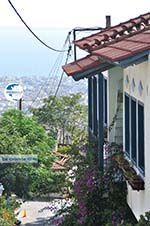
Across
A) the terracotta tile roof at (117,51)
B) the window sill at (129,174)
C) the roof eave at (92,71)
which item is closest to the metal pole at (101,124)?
the window sill at (129,174)

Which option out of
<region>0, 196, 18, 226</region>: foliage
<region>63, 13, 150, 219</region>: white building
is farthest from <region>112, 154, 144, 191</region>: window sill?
<region>0, 196, 18, 226</region>: foliage

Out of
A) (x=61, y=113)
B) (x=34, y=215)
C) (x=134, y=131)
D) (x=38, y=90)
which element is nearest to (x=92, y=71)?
(x=134, y=131)

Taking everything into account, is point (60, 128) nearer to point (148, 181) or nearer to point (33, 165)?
point (33, 165)

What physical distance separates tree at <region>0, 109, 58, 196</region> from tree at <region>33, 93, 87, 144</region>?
15.4 m

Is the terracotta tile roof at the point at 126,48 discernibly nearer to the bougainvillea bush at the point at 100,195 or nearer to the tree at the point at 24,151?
the bougainvillea bush at the point at 100,195

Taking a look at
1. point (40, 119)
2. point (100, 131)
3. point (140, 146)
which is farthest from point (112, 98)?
point (40, 119)

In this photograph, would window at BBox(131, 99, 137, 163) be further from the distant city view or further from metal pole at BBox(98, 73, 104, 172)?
the distant city view

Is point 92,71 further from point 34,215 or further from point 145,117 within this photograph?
point 34,215

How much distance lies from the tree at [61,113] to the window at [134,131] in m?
28.8

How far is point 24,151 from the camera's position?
68.6ft

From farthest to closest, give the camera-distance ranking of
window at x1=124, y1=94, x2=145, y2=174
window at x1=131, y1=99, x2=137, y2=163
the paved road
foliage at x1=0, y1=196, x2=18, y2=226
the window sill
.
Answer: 1. the paved road
2. foliage at x1=0, y1=196, x2=18, y2=226
3. window at x1=131, y1=99, x2=137, y2=163
4. window at x1=124, y1=94, x2=145, y2=174
5. the window sill

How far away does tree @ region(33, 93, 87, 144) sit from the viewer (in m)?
40.1

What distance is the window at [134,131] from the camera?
8.73m

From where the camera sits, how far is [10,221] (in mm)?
15828
